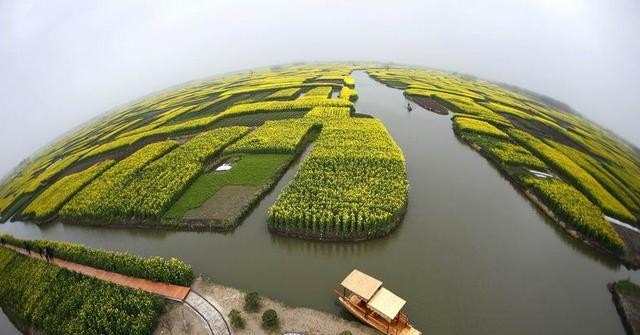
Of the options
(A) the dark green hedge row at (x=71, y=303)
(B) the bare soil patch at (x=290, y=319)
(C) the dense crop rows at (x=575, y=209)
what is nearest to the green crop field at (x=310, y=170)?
(C) the dense crop rows at (x=575, y=209)

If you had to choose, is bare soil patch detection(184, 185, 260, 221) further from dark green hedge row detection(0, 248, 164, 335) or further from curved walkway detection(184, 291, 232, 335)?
dark green hedge row detection(0, 248, 164, 335)

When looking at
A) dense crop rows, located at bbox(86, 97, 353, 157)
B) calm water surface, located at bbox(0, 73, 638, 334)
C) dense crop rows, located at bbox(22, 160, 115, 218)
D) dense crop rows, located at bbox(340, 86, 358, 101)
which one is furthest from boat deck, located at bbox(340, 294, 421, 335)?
dense crop rows, located at bbox(340, 86, 358, 101)

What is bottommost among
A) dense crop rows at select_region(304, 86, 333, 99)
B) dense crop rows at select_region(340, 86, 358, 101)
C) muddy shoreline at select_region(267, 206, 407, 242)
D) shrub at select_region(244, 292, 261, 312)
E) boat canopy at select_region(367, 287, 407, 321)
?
shrub at select_region(244, 292, 261, 312)

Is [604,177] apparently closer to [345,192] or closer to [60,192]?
[345,192]

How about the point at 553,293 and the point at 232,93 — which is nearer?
the point at 553,293

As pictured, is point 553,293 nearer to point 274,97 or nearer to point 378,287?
point 378,287

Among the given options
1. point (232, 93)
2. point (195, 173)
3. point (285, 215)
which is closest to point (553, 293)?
point (285, 215)
